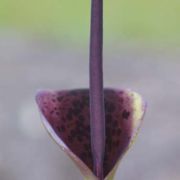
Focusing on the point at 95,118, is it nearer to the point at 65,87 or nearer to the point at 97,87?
the point at 97,87

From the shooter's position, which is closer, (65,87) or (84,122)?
(84,122)

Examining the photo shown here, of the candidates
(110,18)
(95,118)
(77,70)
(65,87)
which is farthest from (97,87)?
(110,18)

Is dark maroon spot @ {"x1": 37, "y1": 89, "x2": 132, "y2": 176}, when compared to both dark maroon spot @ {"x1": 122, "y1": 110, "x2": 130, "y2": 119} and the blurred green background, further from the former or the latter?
the blurred green background

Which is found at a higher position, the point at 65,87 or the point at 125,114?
the point at 125,114

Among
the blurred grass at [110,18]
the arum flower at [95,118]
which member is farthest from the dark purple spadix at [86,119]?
the blurred grass at [110,18]

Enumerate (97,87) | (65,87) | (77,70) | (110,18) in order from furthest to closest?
(110,18) < (77,70) < (65,87) < (97,87)

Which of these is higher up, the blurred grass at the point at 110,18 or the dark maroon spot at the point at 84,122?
the dark maroon spot at the point at 84,122

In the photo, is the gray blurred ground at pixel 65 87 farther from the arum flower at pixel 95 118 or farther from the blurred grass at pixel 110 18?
the arum flower at pixel 95 118

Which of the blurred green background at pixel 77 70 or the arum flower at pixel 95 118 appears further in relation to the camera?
the blurred green background at pixel 77 70
